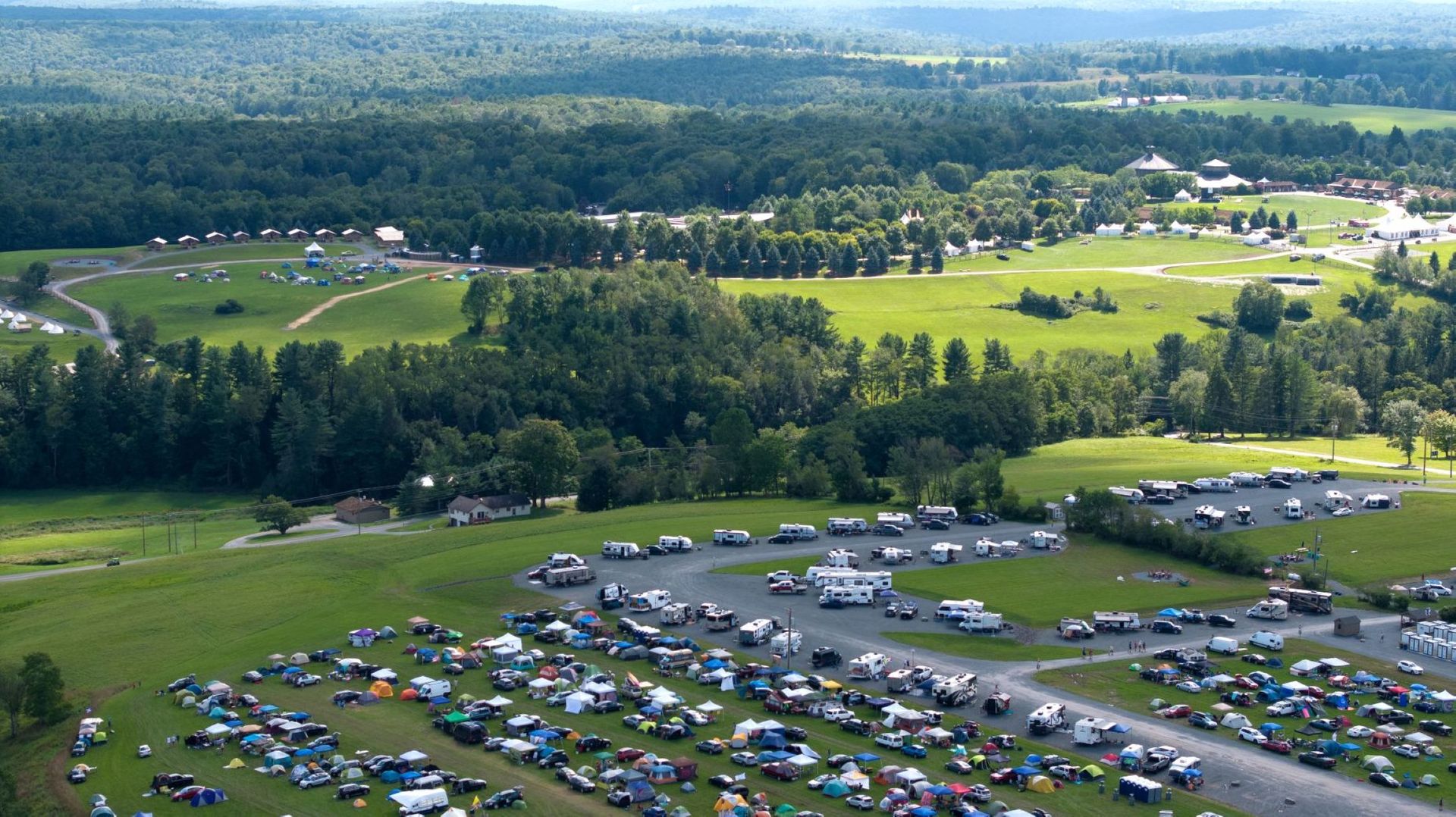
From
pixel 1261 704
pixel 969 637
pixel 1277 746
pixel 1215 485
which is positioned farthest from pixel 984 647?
pixel 1215 485

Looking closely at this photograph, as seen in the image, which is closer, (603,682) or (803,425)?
(603,682)

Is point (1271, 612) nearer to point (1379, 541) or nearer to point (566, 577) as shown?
point (1379, 541)

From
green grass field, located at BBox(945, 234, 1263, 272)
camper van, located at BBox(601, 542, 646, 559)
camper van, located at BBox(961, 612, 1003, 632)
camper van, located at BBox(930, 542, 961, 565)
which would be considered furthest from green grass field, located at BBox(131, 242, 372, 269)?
camper van, located at BBox(961, 612, 1003, 632)

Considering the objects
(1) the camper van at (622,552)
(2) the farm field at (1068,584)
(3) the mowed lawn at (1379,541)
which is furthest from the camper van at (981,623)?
(1) the camper van at (622,552)

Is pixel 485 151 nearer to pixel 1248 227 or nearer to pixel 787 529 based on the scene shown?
pixel 1248 227

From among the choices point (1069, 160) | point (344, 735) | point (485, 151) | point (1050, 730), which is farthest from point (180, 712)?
point (1069, 160)

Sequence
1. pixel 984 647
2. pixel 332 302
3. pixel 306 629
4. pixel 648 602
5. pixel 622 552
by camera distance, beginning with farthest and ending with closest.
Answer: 1. pixel 332 302
2. pixel 622 552
3. pixel 648 602
4. pixel 306 629
5. pixel 984 647

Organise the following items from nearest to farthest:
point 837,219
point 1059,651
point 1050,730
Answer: point 1050,730, point 1059,651, point 837,219

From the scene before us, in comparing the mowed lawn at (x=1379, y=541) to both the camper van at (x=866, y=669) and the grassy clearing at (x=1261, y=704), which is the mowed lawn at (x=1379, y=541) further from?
the camper van at (x=866, y=669)
